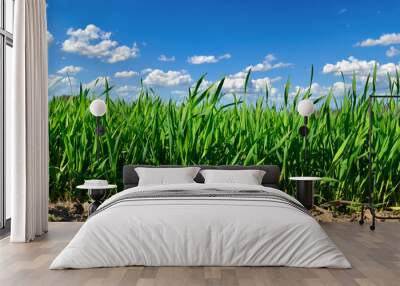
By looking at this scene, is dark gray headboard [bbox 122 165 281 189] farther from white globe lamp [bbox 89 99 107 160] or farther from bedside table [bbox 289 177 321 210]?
white globe lamp [bbox 89 99 107 160]

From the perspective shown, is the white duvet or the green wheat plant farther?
the green wheat plant

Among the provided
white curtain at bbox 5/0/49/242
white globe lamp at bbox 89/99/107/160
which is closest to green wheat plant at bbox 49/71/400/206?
white globe lamp at bbox 89/99/107/160

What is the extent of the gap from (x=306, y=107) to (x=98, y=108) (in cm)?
246

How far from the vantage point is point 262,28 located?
761 centimetres

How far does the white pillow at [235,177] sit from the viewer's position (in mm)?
6094

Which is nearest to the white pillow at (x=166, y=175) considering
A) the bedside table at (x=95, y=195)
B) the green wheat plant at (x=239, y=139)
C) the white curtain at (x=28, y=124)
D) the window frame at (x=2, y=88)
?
the bedside table at (x=95, y=195)

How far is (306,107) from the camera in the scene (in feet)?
21.7

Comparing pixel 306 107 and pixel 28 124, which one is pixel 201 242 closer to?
pixel 28 124

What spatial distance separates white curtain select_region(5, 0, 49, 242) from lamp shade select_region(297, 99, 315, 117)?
293 cm

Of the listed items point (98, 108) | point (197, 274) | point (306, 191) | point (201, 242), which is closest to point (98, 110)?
point (98, 108)

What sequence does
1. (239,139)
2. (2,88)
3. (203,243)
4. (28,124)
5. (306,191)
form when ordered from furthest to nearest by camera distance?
(239,139) < (306,191) < (2,88) < (28,124) < (203,243)

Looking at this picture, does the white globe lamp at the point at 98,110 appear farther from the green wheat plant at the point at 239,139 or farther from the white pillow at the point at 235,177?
the white pillow at the point at 235,177

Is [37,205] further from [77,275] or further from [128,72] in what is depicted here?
[128,72]

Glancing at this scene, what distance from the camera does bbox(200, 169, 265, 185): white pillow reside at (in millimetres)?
6094
